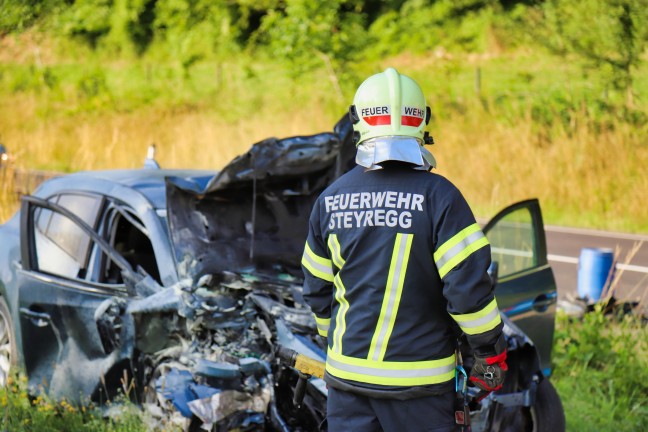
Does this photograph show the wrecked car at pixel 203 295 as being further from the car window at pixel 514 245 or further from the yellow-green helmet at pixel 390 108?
the yellow-green helmet at pixel 390 108

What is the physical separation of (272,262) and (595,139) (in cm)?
1123

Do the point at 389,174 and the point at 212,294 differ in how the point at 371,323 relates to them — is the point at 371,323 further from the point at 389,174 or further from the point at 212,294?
the point at 212,294

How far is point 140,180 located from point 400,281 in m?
2.75

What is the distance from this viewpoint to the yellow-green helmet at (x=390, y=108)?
3020mm

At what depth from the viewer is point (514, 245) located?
5.31 meters

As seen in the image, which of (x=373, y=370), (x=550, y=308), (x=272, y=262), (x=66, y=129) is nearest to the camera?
(x=373, y=370)

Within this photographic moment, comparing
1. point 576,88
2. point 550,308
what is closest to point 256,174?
point 550,308

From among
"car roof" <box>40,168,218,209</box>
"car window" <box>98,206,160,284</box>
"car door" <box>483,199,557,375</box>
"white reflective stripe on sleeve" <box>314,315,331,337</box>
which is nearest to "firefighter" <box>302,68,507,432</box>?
"white reflective stripe on sleeve" <box>314,315,331,337</box>

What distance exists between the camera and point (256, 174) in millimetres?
4566

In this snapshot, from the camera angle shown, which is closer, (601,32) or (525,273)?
(525,273)

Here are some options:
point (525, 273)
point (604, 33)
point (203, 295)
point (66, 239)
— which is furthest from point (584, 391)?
point (604, 33)

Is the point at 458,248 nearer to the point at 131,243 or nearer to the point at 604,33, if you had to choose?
the point at 131,243

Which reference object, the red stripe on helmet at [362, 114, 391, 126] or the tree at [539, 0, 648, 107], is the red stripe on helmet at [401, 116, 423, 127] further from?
the tree at [539, 0, 648, 107]

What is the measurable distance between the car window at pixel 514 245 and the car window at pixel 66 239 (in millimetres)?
2316
